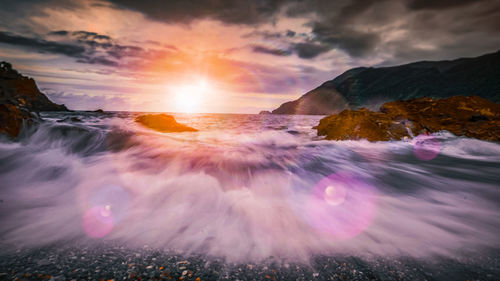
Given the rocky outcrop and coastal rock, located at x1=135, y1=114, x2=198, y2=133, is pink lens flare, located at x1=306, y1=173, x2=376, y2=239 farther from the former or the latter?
coastal rock, located at x1=135, y1=114, x2=198, y2=133

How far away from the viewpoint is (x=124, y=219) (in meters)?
3.74

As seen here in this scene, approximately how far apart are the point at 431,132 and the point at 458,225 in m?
13.5

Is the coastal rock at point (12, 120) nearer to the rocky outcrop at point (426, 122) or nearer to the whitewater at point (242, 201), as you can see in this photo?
the whitewater at point (242, 201)

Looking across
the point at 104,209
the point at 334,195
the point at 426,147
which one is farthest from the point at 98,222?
the point at 426,147

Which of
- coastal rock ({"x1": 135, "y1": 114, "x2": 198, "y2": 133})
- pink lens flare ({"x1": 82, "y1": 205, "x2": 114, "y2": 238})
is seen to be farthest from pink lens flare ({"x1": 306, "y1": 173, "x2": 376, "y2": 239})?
coastal rock ({"x1": 135, "y1": 114, "x2": 198, "y2": 133})

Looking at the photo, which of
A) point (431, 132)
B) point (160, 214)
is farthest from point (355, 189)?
point (431, 132)

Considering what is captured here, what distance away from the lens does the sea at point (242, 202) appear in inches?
122

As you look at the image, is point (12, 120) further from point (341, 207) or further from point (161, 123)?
point (341, 207)

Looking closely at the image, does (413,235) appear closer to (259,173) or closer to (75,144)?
(259,173)

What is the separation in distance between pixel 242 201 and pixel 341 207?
2359mm

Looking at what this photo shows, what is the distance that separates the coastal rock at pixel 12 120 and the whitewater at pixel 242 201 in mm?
423

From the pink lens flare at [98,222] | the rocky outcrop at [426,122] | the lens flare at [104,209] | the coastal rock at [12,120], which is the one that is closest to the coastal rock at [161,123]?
the coastal rock at [12,120]

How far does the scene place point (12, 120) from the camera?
8.77 m

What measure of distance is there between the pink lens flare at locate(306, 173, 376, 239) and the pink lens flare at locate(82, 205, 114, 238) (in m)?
3.84
